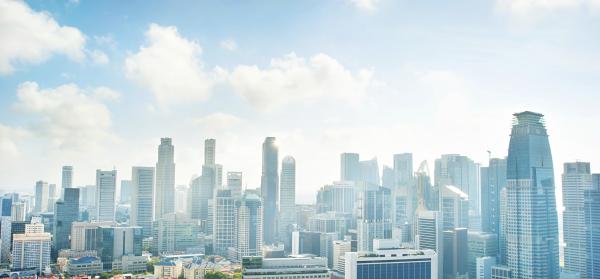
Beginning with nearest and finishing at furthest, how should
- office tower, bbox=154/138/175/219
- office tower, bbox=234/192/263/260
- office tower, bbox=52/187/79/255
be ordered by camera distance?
office tower, bbox=234/192/263/260
office tower, bbox=52/187/79/255
office tower, bbox=154/138/175/219

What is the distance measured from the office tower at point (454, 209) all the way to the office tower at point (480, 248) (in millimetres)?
5037

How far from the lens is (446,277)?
41.0 meters

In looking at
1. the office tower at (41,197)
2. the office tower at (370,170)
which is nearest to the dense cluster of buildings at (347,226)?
the office tower at (370,170)

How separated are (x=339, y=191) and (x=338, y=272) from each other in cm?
3255

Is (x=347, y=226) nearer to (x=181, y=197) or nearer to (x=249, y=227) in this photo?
(x=249, y=227)

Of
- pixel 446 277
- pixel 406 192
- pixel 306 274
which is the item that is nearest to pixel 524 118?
pixel 446 277

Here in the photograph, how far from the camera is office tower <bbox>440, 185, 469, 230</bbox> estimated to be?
49050mm

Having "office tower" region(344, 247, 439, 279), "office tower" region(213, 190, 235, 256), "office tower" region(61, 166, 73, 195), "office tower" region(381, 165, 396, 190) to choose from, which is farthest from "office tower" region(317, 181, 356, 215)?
"office tower" region(344, 247, 439, 279)

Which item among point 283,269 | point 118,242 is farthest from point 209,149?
point 283,269

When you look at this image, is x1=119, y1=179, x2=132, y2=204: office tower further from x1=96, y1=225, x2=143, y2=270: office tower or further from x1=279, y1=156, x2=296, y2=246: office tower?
x1=96, y1=225, x2=143, y2=270: office tower

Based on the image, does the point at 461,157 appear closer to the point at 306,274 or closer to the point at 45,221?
the point at 306,274

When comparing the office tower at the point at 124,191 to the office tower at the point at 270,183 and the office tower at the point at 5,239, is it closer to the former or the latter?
the office tower at the point at 270,183

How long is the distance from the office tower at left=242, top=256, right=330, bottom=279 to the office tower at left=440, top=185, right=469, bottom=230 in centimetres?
2175

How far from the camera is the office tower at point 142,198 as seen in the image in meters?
62.6
